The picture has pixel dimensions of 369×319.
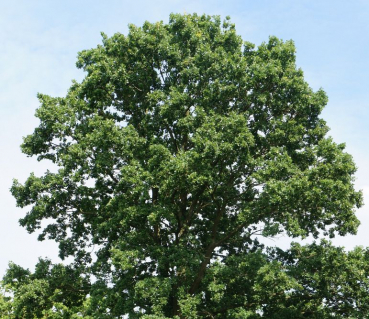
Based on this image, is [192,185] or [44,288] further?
[44,288]

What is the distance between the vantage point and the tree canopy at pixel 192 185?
18.6m

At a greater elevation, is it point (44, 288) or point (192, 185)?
point (192, 185)

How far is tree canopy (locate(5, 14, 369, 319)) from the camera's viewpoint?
1856 centimetres

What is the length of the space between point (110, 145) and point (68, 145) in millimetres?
3095

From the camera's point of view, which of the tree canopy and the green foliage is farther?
the green foliage

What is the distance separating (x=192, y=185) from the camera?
61.0 feet

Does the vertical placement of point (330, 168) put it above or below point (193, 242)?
above

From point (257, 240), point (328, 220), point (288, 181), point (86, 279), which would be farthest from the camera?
point (257, 240)

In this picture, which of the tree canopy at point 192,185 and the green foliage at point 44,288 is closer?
the tree canopy at point 192,185

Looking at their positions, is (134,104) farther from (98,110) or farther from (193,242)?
(193,242)

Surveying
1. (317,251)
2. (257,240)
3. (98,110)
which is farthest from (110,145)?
(317,251)

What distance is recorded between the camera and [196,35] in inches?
882

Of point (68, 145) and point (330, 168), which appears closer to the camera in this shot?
point (330, 168)

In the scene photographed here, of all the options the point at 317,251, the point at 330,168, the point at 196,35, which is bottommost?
the point at 317,251
